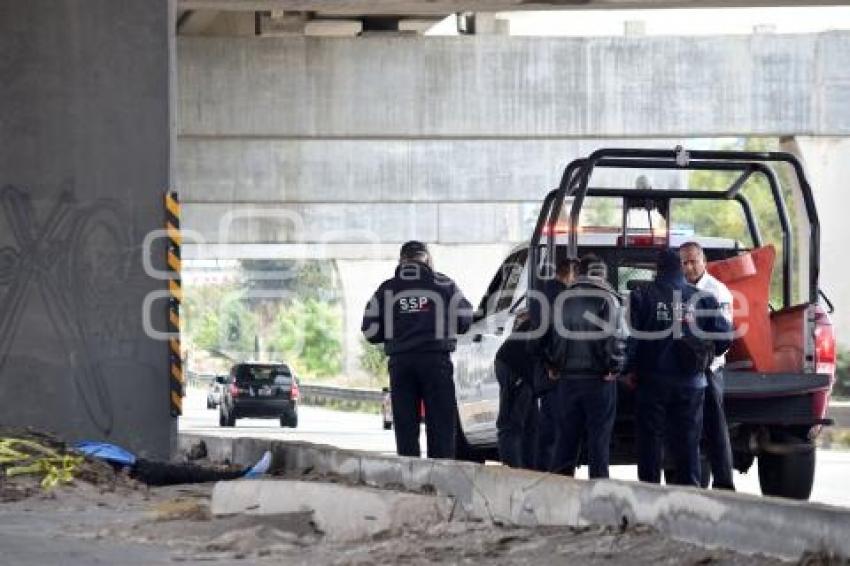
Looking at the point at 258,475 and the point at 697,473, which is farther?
the point at 258,475

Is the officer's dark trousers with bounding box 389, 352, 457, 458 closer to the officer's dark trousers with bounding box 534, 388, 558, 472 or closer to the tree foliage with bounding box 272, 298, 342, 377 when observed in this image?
the officer's dark trousers with bounding box 534, 388, 558, 472

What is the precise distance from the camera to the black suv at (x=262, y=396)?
152ft

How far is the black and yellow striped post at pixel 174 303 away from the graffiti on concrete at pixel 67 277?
0.48m

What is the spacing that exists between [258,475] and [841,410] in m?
16.7

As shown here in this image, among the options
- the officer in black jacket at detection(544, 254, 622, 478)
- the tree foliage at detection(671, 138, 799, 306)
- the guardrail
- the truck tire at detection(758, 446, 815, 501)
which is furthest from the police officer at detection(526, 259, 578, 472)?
the tree foliage at detection(671, 138, 799, 306)

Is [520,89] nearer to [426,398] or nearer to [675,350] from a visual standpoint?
[426,398]

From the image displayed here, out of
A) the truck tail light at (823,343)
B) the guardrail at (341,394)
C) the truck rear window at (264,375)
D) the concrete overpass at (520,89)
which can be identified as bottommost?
the guardrail at (341,394)

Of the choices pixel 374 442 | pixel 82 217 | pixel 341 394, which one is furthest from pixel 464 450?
pixel 341 394

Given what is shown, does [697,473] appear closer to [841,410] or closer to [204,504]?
[204,504]

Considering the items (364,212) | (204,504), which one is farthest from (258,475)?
(364,212)

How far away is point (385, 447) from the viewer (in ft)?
95.2

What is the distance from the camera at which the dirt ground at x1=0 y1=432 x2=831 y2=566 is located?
1000 centimetres

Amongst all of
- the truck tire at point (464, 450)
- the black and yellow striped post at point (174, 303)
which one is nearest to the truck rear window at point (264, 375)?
the black and yellow striped post at point (174, 303)

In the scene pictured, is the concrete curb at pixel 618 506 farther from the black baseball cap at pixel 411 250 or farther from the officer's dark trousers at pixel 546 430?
the black baseball cap at pixel 411 250
